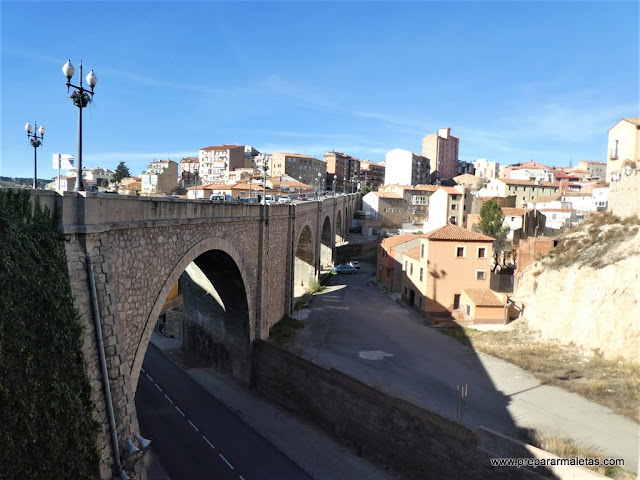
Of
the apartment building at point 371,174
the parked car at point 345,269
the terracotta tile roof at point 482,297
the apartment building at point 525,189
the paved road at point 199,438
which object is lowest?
the paved road at point 199,438

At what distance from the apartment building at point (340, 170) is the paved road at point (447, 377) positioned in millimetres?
87375

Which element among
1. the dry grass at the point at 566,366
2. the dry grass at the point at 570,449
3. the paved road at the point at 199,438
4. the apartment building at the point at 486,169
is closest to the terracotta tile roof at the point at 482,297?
the dry grass at the point at 566,366

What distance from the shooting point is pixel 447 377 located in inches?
751

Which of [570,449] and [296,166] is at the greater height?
[296,166]

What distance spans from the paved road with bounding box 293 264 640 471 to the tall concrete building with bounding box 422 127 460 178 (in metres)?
103

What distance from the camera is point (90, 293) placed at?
8.27 meters

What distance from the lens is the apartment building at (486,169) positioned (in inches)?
5335

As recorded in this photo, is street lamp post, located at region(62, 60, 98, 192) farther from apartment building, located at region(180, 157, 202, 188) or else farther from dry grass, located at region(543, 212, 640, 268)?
apartment building, located at region(180, 157, 202, 188)

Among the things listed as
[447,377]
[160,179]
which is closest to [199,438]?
[447,377]

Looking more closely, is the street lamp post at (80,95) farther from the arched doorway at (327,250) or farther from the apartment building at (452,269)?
the arched doorway at (327,250)

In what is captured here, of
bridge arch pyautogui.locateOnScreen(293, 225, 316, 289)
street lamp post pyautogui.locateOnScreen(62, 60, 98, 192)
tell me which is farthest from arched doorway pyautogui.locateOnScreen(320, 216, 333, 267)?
street lamp post pyautogui.locateOnScreen(62, 60, 98, 192)

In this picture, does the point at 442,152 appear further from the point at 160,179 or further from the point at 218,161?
the point at 160,179

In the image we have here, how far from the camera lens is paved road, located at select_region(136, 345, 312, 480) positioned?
14312 mm

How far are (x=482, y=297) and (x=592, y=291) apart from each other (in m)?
6.65
